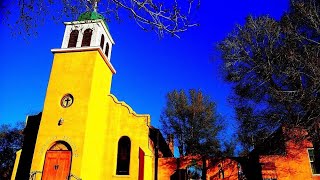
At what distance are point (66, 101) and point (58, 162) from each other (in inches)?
165

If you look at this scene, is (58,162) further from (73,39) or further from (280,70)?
(280,70)

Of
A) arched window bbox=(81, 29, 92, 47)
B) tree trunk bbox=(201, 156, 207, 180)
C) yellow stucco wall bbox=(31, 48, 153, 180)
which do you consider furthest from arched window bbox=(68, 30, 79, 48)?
tree trunk bbox=(201, 156, 207, 180)

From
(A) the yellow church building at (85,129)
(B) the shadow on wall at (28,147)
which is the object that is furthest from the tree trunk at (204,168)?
(B) the shadow on wall at (28,147)

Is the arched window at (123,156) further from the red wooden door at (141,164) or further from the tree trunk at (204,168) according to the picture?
the tree trunk at (204,168)

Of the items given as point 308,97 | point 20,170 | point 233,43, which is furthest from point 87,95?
point 308,97

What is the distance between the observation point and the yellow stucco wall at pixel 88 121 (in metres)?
17.8

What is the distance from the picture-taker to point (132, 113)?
21062 mm

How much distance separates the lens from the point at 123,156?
19.9m

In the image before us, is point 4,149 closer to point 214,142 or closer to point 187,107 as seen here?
point 187,107

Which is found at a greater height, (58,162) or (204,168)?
(204,168)

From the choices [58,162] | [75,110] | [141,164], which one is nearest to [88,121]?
[75,110]

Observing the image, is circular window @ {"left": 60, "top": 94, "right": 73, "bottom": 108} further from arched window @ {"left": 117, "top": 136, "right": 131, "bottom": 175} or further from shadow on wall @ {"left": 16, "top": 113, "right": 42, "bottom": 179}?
arched window @ {"left": 117, "top": 136, "right": 131, "bottom": 175}

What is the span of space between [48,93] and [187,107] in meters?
20.2

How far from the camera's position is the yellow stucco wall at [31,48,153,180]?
699 inches
